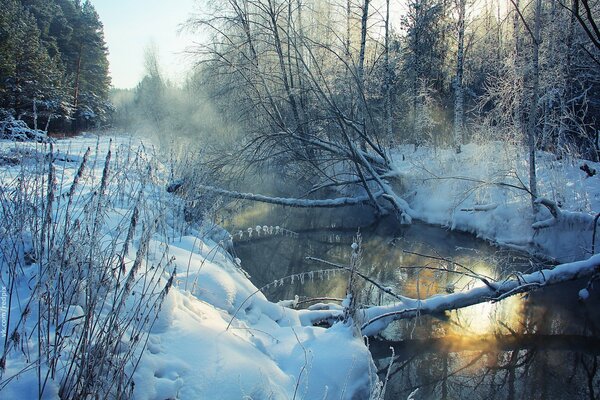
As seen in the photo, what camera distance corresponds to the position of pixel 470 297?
16.0 feet

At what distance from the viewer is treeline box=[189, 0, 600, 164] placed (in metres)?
8.54

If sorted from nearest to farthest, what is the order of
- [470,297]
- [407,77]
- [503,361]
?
[503,361] → [470,297] → [407,77]

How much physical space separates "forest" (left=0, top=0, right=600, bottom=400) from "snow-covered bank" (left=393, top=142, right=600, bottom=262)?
0.04 meters

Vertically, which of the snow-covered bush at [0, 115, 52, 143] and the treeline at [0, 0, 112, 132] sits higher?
the treeline at [0, 0, 112, 132]

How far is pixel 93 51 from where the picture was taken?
32.3m

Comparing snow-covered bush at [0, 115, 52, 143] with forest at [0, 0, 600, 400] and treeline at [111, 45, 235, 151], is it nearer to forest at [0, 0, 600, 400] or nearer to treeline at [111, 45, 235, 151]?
forest at [0, 0, 600, 400]

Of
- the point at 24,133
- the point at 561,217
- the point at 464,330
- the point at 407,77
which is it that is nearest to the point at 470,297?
the point at 464,330

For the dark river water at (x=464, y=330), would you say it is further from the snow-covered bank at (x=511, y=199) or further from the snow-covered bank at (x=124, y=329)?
the snow-covered bank at (x=124, y=329)

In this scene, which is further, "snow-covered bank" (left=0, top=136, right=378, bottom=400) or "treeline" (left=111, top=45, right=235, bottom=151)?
"treeline" (left=111, top=45, right=235, bottom=151)

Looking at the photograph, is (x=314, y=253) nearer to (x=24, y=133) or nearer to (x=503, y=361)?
(x=503, y=361)

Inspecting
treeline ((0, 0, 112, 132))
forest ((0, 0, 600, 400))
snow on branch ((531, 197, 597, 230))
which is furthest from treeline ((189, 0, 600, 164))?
treeline ((0, 0, 112, 132))

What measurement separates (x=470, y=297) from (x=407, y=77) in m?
18.1

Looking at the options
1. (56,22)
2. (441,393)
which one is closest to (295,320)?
(441,393)

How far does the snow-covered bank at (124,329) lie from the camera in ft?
5.77
